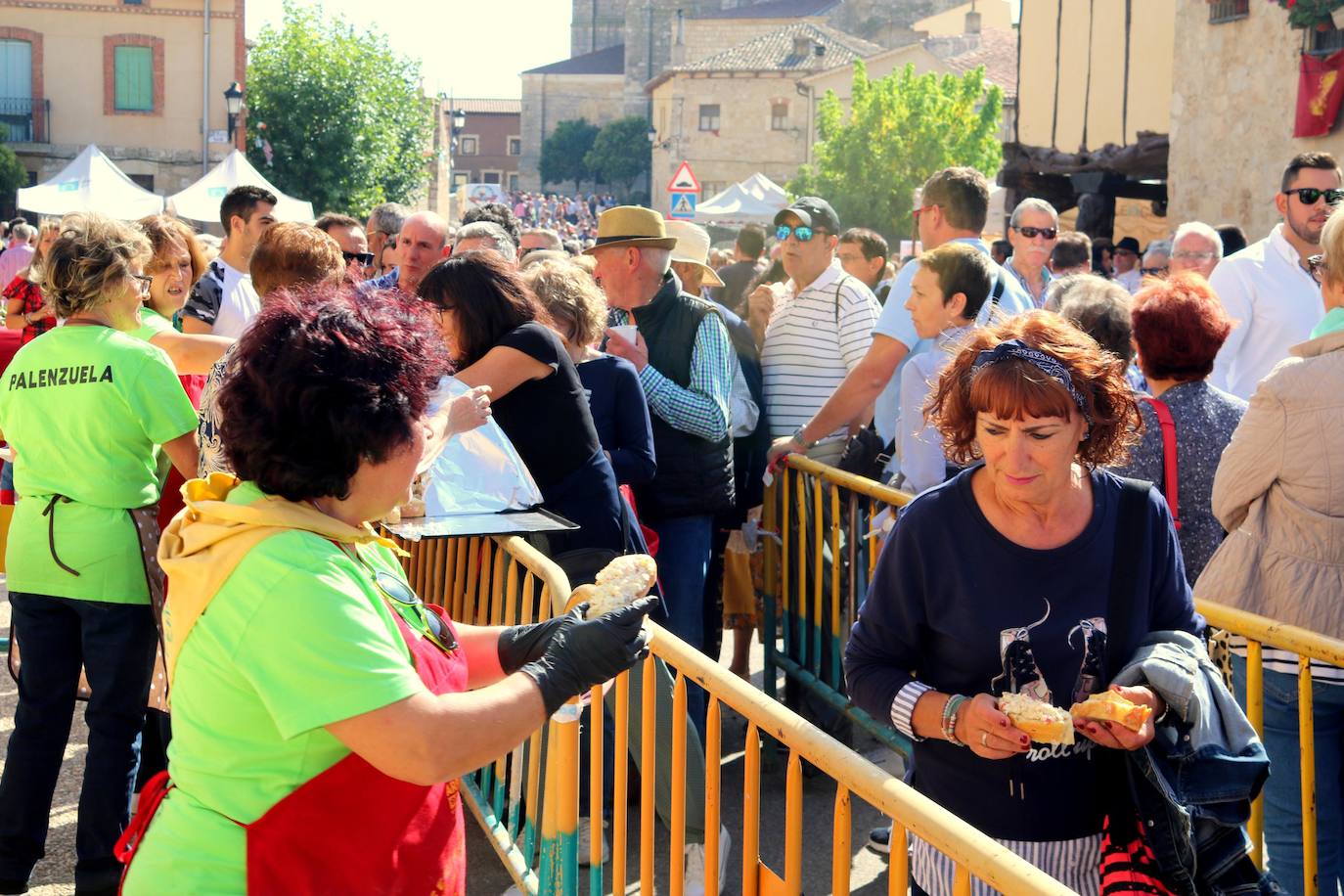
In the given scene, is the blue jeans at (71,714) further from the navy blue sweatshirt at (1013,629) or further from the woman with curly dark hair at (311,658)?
the navy blue sweatshirt at (1013,629)

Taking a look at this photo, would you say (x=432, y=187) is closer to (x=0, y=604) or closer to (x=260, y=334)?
(x=0, y=604)

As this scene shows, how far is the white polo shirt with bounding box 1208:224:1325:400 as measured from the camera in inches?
225

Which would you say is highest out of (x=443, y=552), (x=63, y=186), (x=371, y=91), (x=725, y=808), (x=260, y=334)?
(x=371, y=91)

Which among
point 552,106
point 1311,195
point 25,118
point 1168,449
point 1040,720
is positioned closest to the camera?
point 1040,720

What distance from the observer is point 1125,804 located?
8.65 ft

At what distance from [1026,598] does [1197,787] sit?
44 cm

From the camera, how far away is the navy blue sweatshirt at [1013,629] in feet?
8.63

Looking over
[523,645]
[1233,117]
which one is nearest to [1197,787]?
[523,645]

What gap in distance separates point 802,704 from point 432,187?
56940 mm

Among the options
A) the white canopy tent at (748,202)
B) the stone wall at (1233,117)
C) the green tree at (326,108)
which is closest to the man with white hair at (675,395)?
the stone wall at (1233,117)

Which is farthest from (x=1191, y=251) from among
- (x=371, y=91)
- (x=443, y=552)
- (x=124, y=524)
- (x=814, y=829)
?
(x=371, y=91)

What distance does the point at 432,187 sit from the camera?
60.5 meters

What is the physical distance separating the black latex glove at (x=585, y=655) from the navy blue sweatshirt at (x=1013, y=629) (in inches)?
24.2

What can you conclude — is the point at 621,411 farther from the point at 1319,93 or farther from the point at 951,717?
the point at 1319,93
